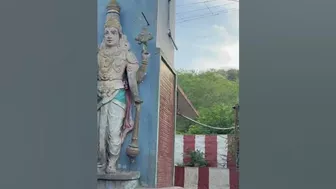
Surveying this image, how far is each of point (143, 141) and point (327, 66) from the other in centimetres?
283

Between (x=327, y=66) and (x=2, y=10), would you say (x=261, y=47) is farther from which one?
(x=2, y=10)

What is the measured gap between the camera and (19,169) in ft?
1.30

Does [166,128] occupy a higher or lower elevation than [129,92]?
lower

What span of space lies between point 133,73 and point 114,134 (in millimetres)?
536

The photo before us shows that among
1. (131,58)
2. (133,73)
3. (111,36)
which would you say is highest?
(111,36)

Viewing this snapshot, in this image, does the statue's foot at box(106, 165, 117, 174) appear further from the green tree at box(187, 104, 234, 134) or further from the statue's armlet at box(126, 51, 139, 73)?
the green tree at box(187, 104, 234, 134)

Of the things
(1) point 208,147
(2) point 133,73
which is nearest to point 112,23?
(2) point 133,73

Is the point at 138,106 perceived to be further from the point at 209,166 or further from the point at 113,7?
the point at 209,166

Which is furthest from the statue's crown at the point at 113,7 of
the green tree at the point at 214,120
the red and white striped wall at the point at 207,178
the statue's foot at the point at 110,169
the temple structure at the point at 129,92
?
the green tree at the point at 214,120

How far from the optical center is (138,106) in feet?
10.9

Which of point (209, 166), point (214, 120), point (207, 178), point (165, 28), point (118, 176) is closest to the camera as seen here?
point (118, 176)

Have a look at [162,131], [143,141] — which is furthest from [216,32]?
[143,141]

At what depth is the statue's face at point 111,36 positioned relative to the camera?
10.7ft

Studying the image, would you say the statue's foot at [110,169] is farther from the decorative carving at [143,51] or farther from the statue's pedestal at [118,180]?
the decorative carving at [143,51]
